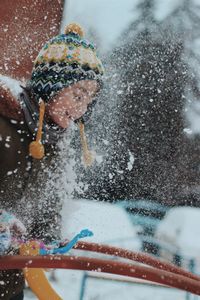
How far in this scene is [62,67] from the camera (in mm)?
1309

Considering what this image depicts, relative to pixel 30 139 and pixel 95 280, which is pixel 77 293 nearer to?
pixel 95 280

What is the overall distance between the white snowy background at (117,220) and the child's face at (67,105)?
2.85m

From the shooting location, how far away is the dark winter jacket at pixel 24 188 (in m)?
1.16

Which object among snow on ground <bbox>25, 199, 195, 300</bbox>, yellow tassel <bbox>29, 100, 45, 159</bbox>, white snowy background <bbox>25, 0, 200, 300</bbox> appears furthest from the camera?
white snowy background <bbox>25, 0, 200, 300</bbox>

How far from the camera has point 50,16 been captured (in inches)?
116

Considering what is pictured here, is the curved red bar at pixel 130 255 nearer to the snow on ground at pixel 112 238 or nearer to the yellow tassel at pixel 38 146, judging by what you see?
the yellow tassel at pixel 38 146

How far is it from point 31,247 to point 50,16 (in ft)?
7.40

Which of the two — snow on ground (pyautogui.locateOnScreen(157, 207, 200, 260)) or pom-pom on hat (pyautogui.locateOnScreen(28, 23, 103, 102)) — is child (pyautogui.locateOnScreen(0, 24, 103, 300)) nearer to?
pom-pom on hat (pyautogui.locateOnScreen(28, 23, 103, 102))

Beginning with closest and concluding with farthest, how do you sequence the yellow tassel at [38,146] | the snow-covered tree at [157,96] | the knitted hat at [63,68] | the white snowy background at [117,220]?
the yellow tassel at [38,146], the knitted hat at [63,68], the white snowy background at [117,220], the snow-covered tree at [157,96]

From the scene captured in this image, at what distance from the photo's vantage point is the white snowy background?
393 cm

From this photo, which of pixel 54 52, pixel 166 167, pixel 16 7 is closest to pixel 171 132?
pixel 166 167

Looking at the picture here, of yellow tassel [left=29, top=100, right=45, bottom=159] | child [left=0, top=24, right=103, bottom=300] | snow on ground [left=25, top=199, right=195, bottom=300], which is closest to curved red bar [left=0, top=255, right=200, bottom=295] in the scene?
child [left=0, top=24, right=103, bottom=300]

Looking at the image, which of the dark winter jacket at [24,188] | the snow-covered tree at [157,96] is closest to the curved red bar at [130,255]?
the dark winter jacket at [24,188]

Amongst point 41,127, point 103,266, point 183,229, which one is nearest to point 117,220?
point 183,229
